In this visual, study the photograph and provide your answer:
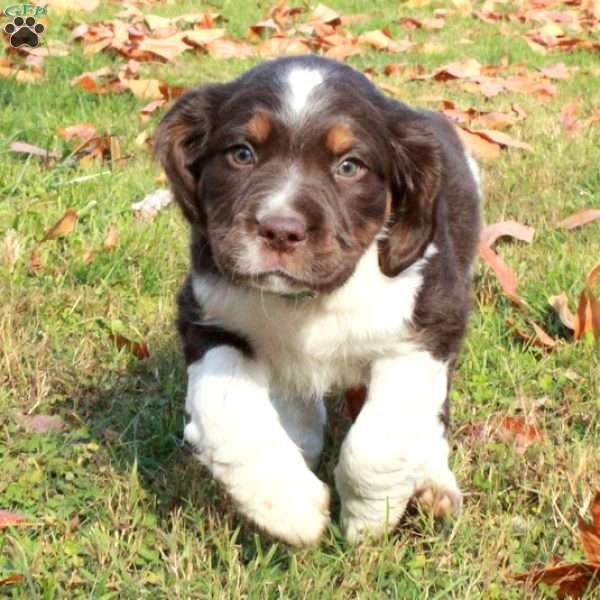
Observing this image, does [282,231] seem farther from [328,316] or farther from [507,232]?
[507,232]

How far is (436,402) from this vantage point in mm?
3172

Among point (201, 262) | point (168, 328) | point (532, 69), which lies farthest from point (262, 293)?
point (532, 69)

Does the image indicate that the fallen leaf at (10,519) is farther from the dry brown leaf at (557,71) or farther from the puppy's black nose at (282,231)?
the dry brown leaf at (557,71)

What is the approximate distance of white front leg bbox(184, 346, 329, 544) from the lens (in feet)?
9.36

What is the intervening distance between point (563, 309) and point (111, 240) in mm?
1782

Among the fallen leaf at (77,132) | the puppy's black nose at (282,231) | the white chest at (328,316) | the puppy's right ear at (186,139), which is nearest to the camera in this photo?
the puppy's black nose at (282,231)

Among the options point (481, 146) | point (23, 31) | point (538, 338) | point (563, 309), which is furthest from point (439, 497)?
point (23, 31)

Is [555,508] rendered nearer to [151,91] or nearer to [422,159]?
[422,159]

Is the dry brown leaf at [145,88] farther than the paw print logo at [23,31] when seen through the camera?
No

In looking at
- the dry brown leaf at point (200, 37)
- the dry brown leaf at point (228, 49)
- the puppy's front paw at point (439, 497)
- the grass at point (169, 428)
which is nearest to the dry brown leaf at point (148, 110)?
the grass at point (169, 428)

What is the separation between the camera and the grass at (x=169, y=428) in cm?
286

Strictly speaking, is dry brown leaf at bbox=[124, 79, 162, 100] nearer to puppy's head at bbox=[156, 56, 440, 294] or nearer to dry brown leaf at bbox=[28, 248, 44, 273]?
dry brown leaf at bbox=[28, 248, 44, 273]

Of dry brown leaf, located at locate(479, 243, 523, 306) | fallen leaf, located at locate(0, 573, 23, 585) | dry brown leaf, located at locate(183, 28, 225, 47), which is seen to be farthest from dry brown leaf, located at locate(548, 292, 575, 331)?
dry brown leaf, located at locate(183, 28, 225, 47)

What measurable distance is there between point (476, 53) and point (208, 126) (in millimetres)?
6297
